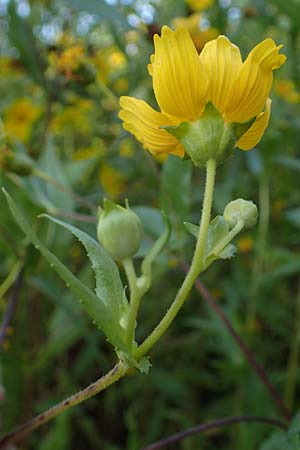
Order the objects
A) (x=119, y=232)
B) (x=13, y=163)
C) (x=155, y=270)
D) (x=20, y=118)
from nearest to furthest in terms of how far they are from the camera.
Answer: (x=119, y=232)
(x=13, y=163)
(x=155, y=270)
(x=20, y=118)

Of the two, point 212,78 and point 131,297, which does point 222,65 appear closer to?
point 212,78

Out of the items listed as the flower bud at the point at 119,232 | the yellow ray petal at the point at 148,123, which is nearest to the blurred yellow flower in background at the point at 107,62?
the yellow ray petal at the point at 148,123

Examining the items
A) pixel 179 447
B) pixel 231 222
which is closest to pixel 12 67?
pixel 179 447

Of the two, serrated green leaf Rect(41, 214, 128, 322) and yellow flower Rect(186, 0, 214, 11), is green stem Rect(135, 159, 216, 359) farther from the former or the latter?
yellow flower Rect(186, 0, 214, 11)

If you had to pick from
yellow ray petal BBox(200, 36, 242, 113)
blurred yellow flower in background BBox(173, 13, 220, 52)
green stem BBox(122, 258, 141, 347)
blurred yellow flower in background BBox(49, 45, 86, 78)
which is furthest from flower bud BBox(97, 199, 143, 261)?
blurred yellow flower in background BBox(173, 13, 220, 52)

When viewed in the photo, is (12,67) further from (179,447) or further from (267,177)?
(179,447)

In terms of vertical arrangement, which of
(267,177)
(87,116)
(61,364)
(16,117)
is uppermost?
(16,117)

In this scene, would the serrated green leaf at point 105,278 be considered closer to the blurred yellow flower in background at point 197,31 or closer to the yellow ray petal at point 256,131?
the yellow ray petal at point 256,131

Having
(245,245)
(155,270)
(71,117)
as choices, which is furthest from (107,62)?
(155,270)
